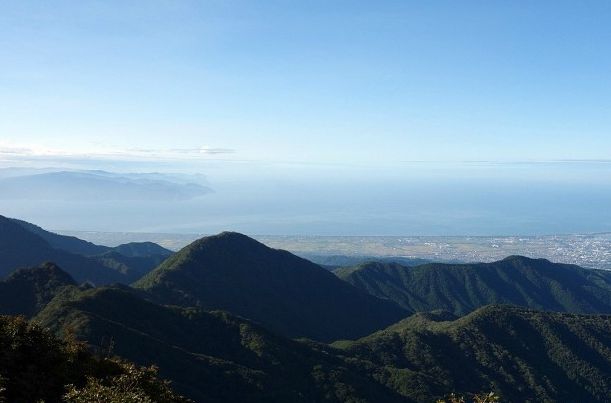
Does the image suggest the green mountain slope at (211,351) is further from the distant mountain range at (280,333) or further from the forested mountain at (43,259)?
the forested mountain at (43,259)

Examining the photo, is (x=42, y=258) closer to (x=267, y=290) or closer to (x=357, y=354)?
(x=267, y=290)

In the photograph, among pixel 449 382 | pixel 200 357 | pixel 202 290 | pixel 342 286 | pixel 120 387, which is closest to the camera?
pixel 120 387

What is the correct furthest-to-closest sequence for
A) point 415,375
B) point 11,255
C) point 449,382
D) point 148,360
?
point 11,255, point 449,382, point 415,375, point 148,360

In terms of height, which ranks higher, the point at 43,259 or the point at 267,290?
the point at 43,259

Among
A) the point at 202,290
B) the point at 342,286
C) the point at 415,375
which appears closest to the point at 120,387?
the point at 415,375

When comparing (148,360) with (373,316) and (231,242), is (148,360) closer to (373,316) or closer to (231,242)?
(231,242)

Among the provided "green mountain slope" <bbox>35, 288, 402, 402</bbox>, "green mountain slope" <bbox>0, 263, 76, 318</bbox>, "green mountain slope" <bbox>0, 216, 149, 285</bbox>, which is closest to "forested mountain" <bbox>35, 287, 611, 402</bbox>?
"green mountain slope" <bbox>35, 288, 402, 402</bbox>

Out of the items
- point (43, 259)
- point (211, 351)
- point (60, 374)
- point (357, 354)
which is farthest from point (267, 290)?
point (60, 374)
